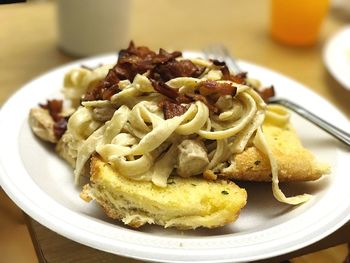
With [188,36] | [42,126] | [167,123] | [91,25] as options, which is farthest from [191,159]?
[188,36]

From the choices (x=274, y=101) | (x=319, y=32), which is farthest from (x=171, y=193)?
(x=319, y=32)

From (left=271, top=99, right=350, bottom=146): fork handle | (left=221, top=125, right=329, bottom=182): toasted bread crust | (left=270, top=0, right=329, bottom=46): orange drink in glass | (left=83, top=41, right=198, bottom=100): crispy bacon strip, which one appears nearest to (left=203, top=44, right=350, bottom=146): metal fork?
(left=271, top=99, right=350, bottom=146): fork handle

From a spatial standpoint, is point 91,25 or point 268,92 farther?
point 91,25

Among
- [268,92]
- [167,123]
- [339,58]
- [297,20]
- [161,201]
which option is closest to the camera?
[161,201]

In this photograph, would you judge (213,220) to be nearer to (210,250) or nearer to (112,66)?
(210,250)

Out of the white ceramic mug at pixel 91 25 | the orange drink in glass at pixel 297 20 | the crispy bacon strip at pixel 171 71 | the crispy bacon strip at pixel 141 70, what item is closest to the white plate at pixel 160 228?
the crispy bacon strip at pixel 141 70

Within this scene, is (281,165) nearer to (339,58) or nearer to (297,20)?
(339,58)

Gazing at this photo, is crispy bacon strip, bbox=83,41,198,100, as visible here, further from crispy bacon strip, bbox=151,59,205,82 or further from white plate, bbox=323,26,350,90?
white plate, bbox=323,26,350,90
